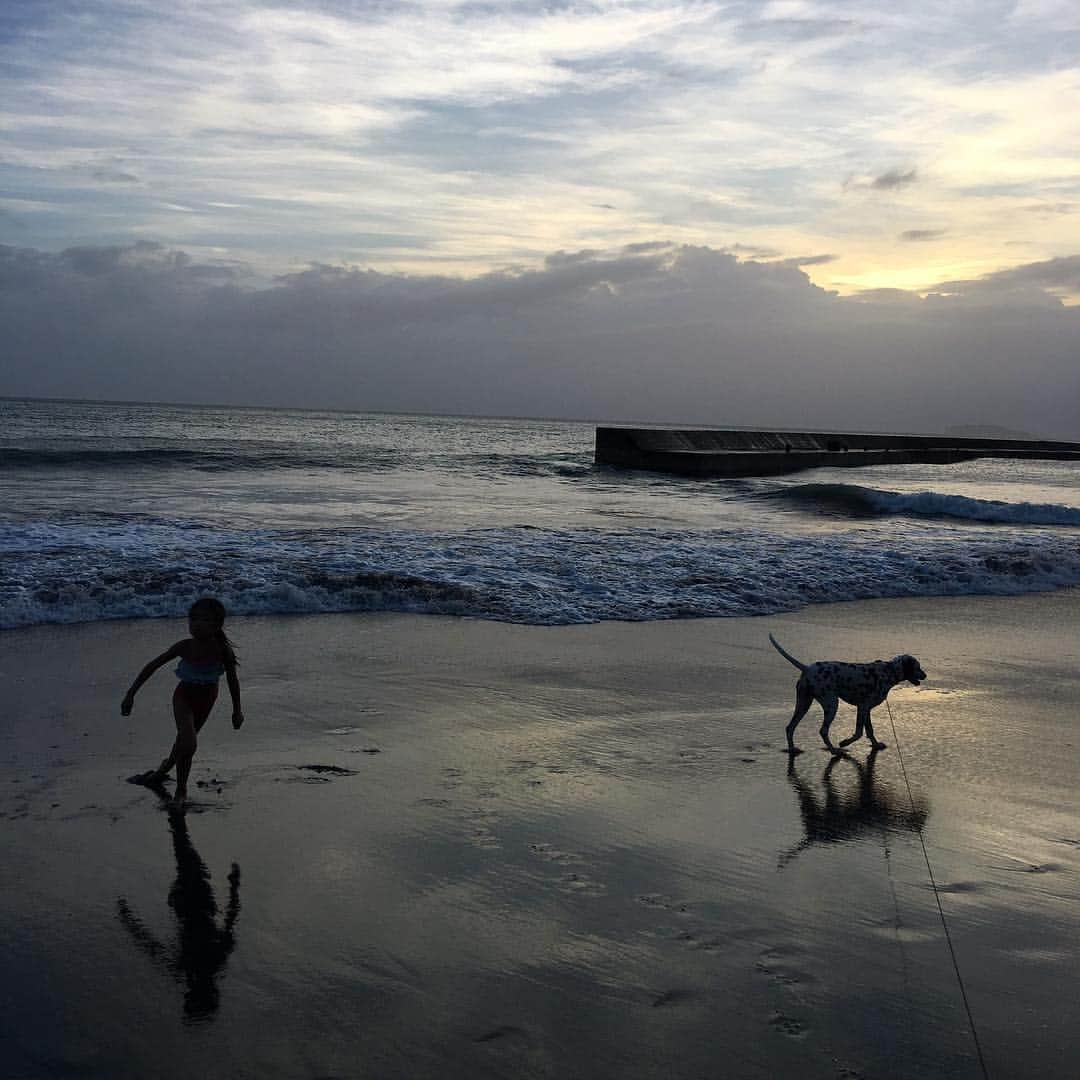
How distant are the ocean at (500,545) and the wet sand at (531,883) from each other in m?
2.54

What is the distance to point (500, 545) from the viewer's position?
12461mm

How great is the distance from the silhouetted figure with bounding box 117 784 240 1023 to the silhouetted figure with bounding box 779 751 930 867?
202 cm

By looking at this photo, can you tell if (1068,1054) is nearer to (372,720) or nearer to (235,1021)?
(235,1021)

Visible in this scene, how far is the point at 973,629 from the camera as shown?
29.1ft

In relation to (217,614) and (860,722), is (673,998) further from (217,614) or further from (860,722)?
(860,722)

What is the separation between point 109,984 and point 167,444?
129ft

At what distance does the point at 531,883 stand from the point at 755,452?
3210cm

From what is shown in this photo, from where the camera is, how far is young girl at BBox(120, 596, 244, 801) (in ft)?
14.3

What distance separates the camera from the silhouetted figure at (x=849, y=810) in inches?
165

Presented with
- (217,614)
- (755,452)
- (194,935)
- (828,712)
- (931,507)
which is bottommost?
(194,935)

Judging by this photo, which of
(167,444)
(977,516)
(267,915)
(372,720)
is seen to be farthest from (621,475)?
(267,915)

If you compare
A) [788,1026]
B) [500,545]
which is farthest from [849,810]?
[500,545]

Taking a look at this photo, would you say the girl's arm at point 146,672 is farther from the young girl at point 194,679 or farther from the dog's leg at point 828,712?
the dog's leg at point 828,712

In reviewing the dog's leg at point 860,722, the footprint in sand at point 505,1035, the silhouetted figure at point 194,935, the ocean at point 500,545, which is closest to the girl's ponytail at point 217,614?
the silhouetted figure at point 194,935
